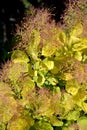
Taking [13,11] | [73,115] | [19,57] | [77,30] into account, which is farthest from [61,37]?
[13,11]

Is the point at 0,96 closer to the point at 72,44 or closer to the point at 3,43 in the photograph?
the point at 72,44

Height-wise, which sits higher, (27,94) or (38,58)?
(38,58)

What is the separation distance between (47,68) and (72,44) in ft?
0.50

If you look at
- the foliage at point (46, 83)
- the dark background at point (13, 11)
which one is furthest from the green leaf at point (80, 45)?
the dark background at point (13, 11)

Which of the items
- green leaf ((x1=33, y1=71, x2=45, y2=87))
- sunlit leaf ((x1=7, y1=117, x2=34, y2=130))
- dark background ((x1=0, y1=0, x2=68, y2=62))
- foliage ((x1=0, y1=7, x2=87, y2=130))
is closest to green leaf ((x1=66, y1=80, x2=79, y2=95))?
foliage ((x1=0, y1=7, x2=87, y2=130))

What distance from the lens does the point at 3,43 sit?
3.19 meters

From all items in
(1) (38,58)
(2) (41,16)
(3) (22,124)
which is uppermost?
(2) (41,16)

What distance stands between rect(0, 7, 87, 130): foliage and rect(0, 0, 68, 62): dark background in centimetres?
150

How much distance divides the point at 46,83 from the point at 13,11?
177cm

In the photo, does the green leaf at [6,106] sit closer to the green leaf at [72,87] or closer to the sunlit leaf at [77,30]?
the green leaf at [72,87]

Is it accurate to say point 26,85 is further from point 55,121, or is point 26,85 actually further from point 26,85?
point 55,121

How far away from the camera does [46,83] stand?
1619 millimetres

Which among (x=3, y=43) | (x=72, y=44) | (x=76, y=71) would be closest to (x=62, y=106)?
(x=76, y=71)

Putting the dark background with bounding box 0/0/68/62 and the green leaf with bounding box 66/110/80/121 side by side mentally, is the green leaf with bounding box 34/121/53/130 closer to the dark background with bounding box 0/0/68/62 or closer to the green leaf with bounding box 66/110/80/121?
the green leaf with bounding box 66/110/80/121
